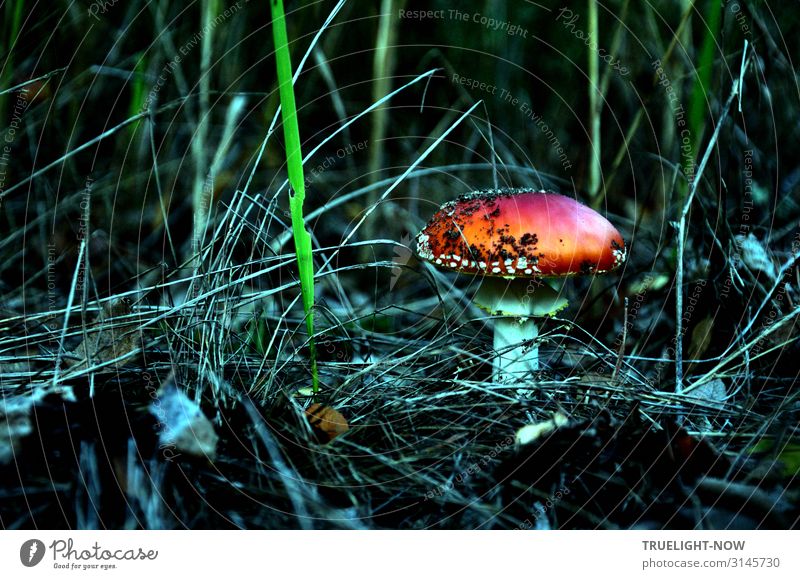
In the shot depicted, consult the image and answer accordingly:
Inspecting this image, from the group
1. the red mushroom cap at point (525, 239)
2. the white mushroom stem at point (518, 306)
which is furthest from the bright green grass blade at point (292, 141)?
the white mushroom stem at point (518, 306)

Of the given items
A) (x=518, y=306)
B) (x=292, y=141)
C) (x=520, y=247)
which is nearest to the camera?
(x=292, y=141)

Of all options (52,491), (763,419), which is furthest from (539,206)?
(52,491)

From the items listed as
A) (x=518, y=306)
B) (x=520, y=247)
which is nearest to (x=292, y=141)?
(x=520, y=247)

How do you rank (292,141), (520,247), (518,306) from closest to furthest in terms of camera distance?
(292,141) < (520,247) < (518,306)

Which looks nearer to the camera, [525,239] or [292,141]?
[292,141]

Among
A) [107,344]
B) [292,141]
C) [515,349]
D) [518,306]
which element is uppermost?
[292,141]

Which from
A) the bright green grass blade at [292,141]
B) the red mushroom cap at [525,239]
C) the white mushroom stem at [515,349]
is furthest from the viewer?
the white mushroom stem at [515,349]

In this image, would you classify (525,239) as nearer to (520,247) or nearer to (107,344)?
(520,247)

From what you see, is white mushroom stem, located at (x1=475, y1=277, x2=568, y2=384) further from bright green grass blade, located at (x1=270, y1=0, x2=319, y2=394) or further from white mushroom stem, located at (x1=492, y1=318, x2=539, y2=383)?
bright green grass blade, located at (x1=270, y1=0, x2=319, y2=394)

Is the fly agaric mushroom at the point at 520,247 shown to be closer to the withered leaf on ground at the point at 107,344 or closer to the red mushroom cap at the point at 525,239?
the red mushroom cap at the point at 525,239

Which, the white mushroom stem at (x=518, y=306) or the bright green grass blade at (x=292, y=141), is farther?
the white mushroom stem at (x=518, y=306)
